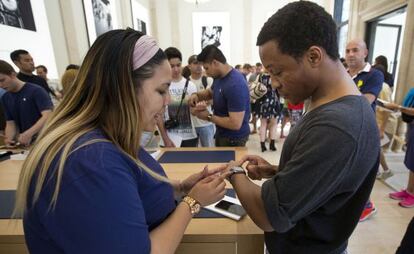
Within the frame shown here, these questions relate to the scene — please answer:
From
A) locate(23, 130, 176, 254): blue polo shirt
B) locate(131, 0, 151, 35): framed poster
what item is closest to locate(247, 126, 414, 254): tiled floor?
locate(23, 130, 176, 254): blue polo shirt

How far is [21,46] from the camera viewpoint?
3.05 metres

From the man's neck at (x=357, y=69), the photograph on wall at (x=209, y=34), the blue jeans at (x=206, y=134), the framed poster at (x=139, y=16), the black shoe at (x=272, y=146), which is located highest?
the framed poster at (x=139, y=16)

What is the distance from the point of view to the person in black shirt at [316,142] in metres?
0.57

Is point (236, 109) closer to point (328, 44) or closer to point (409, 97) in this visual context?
point (328, 44)

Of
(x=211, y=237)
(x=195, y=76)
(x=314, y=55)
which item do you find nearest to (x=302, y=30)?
(x=314, y=55)

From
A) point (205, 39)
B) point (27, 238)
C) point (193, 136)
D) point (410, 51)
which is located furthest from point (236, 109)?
point (205, 39)

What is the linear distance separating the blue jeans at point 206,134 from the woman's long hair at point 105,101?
6.19ft

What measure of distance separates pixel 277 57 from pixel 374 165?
1.25ft

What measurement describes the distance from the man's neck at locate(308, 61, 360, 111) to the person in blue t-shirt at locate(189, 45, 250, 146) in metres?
1.18

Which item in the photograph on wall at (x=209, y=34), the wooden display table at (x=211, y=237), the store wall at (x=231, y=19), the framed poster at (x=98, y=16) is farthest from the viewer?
the photograph on wall at (x=209, y=34)

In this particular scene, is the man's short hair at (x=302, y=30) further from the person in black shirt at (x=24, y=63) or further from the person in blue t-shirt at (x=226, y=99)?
the person in black shirt at (x=24, y=63)

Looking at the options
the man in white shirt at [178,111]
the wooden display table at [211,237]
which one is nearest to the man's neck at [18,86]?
the man in white shirt at [178,111]

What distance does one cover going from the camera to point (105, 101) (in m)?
0.59

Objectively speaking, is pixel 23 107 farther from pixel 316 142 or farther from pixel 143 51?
pixel 316 142
